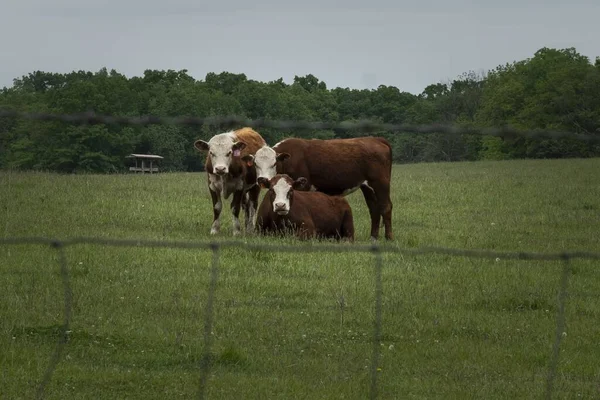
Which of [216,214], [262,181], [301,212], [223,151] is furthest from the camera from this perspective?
[223,151]

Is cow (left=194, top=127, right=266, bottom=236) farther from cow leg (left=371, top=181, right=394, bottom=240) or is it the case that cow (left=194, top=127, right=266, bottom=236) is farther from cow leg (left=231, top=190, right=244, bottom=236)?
cow leg (left=371, top=181, right=394, bottom=240)

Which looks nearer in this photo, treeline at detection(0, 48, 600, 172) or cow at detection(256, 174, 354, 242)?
cow at detection(256, 174, 354, 242)

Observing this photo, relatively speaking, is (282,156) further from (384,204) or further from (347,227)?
(384,204)

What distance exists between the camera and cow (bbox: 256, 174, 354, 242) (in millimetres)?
17781

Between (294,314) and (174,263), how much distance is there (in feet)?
10.1

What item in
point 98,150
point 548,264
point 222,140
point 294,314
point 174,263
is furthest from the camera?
point 98,150

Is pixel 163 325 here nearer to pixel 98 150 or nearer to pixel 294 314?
pixel 294 314

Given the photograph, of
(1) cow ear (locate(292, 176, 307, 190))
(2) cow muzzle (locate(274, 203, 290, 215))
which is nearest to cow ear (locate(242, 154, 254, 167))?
(1) cow ear (locate(292, 176, 307, 190))

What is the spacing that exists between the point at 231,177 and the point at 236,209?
773mm

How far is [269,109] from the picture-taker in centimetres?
5316

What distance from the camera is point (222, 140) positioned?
19266 mm

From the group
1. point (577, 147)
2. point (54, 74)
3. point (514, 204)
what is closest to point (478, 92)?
point (54, 74)

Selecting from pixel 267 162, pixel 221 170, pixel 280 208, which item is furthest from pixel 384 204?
pixel 221 170

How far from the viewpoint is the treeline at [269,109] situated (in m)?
24.3
